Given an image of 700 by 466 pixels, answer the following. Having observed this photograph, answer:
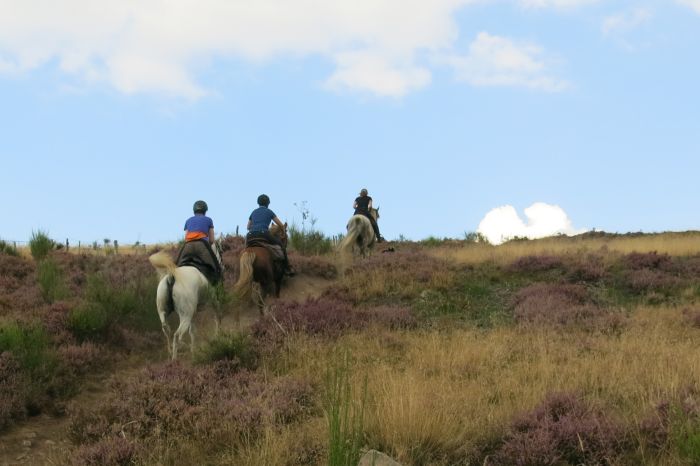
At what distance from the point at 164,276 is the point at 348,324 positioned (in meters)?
3.02

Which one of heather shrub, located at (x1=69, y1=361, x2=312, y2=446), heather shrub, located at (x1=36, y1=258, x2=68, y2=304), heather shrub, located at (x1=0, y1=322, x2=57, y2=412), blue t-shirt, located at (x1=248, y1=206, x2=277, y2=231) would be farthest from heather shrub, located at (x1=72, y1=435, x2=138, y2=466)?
heather shrub, located at (x1=36, y1=258, x2=68, y2=304)

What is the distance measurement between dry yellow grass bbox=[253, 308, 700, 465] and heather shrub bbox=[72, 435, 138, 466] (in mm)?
2082

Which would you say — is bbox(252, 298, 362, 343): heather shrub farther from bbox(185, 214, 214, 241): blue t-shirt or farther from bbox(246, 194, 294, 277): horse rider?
bbox(185, 214, 214, 241): blue t-shirt

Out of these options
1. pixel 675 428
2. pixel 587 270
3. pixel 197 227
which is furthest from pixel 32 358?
pixel 587 270

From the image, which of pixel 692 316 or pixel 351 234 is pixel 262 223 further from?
pixel 692 316

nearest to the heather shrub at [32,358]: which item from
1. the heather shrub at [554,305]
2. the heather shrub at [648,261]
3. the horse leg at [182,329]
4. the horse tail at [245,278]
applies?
the horse leg at [182,329]

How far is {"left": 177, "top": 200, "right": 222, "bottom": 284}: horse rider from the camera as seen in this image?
10508 mm

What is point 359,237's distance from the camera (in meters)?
17.8

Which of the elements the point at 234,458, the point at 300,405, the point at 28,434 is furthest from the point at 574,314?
the point at 28,434

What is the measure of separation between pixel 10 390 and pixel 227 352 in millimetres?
2621

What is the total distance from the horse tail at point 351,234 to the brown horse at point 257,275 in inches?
189

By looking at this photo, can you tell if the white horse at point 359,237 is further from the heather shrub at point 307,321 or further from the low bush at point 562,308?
the heather shrub at point 307,321

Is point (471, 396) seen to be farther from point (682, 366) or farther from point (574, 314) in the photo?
point (574, 314)

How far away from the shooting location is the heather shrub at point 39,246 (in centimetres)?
1714
